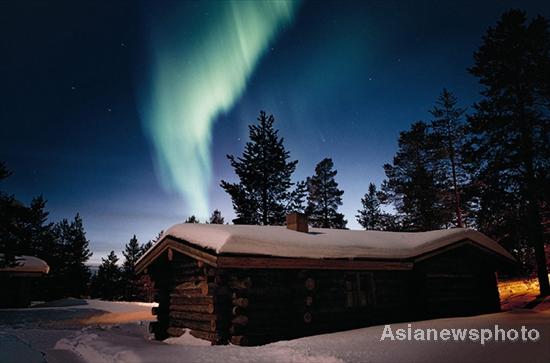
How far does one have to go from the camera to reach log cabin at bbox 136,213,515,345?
10.6 m

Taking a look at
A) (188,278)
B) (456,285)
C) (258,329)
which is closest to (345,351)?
(258,329)

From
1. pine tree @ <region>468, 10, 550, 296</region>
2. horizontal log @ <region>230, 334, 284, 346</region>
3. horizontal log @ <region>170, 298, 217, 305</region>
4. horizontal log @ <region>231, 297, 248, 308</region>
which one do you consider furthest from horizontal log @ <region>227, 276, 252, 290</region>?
pine tree @ <region>468, 10, 550, 296</region>

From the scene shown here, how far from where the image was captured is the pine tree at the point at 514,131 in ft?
63.9

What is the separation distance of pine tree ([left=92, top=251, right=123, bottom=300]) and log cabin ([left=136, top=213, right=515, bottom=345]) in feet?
145

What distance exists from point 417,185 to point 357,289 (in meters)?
20.1

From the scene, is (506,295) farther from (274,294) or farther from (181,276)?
(181,276)

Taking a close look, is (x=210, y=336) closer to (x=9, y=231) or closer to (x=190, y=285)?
(x=190, y=285)

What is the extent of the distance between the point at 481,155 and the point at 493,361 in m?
17.3

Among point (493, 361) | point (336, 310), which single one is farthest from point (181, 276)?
point (493, 361)

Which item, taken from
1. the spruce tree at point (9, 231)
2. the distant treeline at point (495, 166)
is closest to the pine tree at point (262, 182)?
the distant treeline at point (495, 166)

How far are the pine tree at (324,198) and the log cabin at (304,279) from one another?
64.1 feet

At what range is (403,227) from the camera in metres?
31.8

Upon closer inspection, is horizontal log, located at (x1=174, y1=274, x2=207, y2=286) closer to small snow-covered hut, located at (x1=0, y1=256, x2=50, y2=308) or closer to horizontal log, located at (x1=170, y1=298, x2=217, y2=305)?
horizontal log, located at (x1=170, y1=298, x2=217, y2=305)

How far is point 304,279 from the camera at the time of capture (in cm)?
1178
